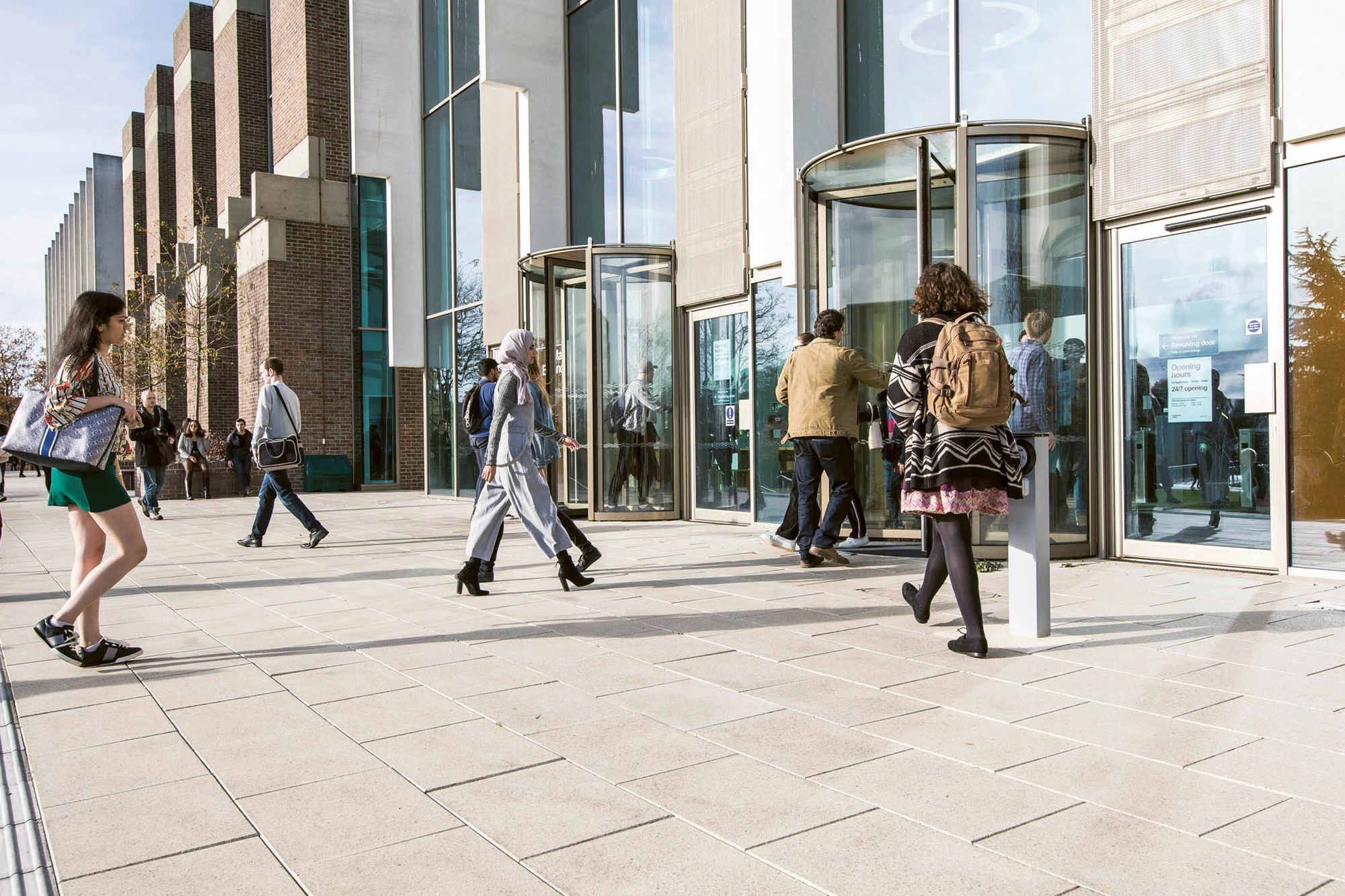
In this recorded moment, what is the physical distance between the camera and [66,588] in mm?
7398

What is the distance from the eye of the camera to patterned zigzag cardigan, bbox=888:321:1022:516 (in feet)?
15.4

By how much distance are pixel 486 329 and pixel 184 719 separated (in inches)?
474

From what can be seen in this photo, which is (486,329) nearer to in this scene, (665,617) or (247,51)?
(665,617)

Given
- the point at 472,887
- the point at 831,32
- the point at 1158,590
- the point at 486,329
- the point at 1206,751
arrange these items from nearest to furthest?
the point at 472,887
the point at 1206,751
the point at 1158,590
the point at 831,32
the point at 486,329

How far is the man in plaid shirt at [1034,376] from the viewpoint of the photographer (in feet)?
25.4

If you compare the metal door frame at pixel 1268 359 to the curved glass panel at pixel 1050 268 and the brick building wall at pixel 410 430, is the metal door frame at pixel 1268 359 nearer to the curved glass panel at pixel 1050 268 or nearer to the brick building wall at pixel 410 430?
the curved glass panel at pixel 1050 268

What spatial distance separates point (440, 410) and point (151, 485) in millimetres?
5566

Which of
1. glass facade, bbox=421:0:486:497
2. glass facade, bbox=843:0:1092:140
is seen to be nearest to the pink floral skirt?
glass facade, bbox=843:0:1092:140

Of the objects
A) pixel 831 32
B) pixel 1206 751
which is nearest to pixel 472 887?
pixel 1206 751

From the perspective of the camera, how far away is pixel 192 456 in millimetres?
19812

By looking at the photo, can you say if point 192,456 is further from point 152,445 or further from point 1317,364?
point 1317,364

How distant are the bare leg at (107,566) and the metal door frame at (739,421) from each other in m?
7.00

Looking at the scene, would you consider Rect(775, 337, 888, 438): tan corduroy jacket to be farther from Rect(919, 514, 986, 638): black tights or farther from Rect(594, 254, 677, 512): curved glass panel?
Rect(594, 254, 677, 512): curved glass panel

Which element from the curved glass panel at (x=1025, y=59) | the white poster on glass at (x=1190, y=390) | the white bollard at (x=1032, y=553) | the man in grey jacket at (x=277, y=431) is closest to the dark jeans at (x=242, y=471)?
the man in grey jacket at (x=277, y=431)
